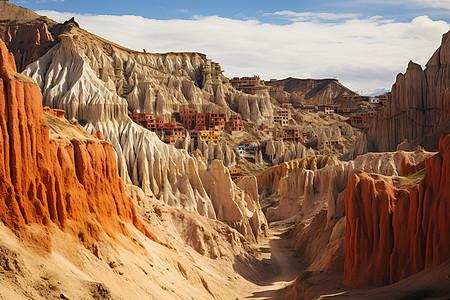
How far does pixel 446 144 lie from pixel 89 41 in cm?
10479

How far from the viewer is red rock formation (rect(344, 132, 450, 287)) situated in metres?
26.5

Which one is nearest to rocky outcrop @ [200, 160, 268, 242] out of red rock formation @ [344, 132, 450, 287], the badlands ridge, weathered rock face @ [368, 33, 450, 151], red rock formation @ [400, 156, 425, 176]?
the badlands ridge

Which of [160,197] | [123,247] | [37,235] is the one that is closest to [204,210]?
[160,197]

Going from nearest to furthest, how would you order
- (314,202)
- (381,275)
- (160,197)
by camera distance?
1. (381,275)
2. (160,197)
3. (314,202)

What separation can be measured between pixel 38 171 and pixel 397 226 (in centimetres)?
1819

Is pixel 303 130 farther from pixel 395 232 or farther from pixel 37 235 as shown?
pixel 37 235

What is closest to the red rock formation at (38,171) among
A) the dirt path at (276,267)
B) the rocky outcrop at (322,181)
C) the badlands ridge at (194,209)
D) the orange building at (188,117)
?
the badlands ridge at (194,209)

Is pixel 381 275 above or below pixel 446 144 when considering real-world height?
below

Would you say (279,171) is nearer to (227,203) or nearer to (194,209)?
(227,203)

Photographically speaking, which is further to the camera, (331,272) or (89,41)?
(89,41)

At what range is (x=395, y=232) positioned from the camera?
29.6m

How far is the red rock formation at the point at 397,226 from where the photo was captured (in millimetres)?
26531

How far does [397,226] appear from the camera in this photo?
29484 mm

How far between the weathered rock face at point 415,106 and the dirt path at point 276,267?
34250 millimetres
